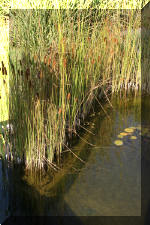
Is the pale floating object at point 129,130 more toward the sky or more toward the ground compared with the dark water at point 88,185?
more toward the sky

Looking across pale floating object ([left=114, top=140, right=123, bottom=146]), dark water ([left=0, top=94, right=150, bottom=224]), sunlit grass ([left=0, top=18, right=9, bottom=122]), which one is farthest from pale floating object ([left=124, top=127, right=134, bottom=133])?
sunlit grass ([left=0, top=18, right=9, bottom=122])

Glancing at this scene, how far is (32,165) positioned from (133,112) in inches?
62.0

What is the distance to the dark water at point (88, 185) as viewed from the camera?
144cm

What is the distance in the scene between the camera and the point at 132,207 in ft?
4.69

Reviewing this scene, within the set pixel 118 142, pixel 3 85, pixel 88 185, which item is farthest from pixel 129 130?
pixel 3 85

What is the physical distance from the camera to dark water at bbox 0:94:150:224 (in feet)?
4.74

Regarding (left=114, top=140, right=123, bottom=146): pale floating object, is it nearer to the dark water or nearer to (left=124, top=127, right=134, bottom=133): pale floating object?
the dark water

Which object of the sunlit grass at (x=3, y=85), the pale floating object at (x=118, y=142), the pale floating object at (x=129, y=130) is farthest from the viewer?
the pale floating object at (x=129, y=130)

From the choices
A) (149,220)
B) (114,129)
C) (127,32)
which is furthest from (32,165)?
(127,32)

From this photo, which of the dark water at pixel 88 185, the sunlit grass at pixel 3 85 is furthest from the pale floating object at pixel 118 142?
the sunlit grass at pixel 3 85

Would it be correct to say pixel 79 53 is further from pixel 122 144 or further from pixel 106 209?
pixel 106 209

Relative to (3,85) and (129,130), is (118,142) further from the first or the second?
(3,85)

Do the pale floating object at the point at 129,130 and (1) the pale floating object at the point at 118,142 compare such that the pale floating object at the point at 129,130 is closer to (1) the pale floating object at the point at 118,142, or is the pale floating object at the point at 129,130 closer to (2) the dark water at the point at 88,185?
(2) the dark water at the point at 88,185

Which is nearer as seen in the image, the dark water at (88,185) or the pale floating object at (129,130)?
the dark water at (88,185)
